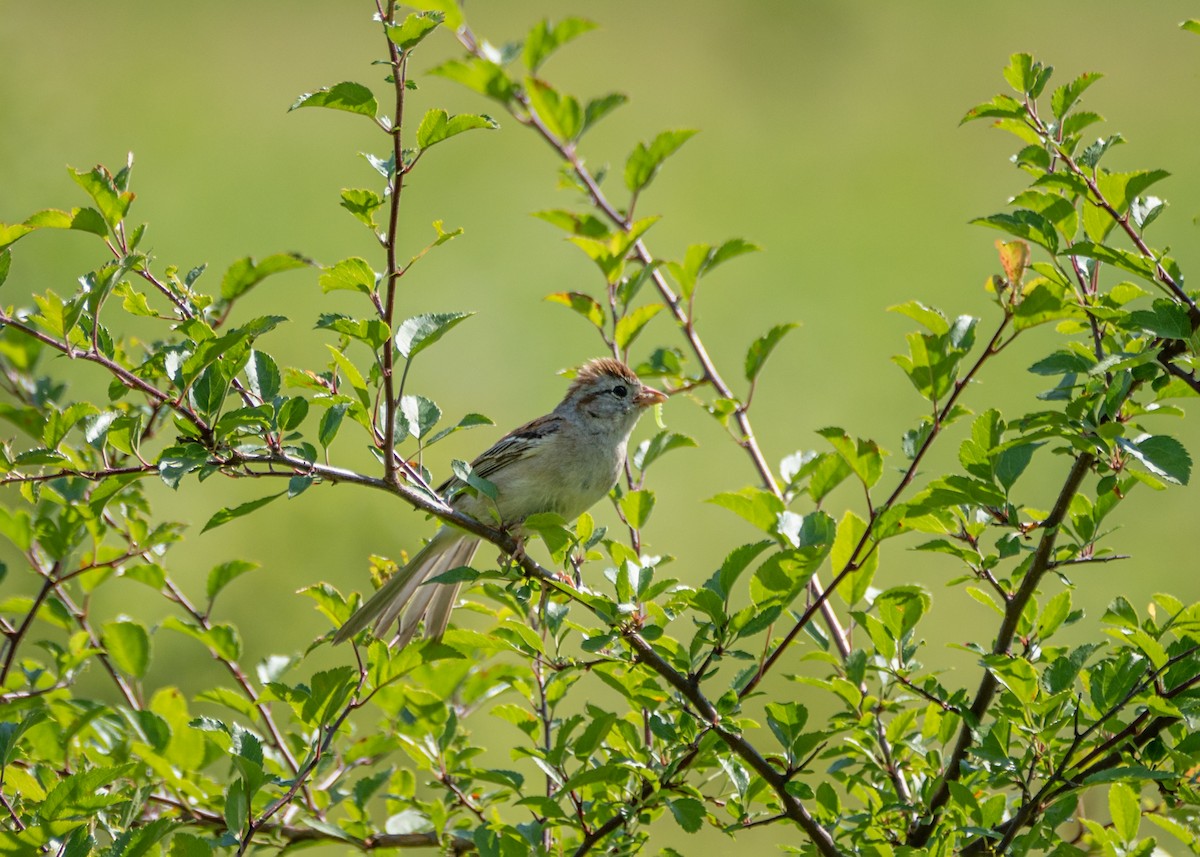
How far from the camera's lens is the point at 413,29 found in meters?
1.77

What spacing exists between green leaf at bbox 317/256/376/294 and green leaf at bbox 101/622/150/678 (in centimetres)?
91

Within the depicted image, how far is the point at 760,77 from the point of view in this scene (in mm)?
14016

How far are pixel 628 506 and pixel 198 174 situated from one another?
362 inches

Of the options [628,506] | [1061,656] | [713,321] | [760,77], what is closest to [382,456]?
[628,506]

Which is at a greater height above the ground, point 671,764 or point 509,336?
point 509,336

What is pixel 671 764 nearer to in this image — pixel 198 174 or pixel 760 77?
pixel 198 174

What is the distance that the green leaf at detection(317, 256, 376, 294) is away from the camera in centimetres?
204

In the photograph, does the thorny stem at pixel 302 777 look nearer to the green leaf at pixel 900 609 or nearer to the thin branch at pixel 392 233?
the thin branch at pixel 392 233

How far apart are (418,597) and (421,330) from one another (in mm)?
1359

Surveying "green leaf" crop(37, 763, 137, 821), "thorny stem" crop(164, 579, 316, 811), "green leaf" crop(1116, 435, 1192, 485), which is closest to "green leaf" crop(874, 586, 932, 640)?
"green leaf" crop(1116, 435, 1192, 485)

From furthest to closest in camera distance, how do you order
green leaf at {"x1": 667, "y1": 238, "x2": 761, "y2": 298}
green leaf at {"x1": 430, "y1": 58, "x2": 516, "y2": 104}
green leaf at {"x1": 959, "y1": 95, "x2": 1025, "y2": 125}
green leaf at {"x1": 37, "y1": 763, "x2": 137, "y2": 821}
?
green leaf at {"x1": 667, "y1": 238, "x2": 761, "y2": 298} < green leaf at {"x1": 959, "y1": 95, "x2": 1025, "y2": 125} < green leaf at {"x1": 37, "y1": 763, "x2": 137, "y2": 821} < green leaf at {"x1": 430, "y1": 58, "x2": 516, "y2": 104}

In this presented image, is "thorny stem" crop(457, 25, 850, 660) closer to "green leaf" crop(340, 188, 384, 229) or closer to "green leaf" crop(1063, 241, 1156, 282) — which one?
"green leaf" crop(340, 188, 384, 229)

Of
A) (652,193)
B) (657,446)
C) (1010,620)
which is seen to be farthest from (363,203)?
(652,193)

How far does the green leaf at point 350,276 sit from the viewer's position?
6.68 feet
